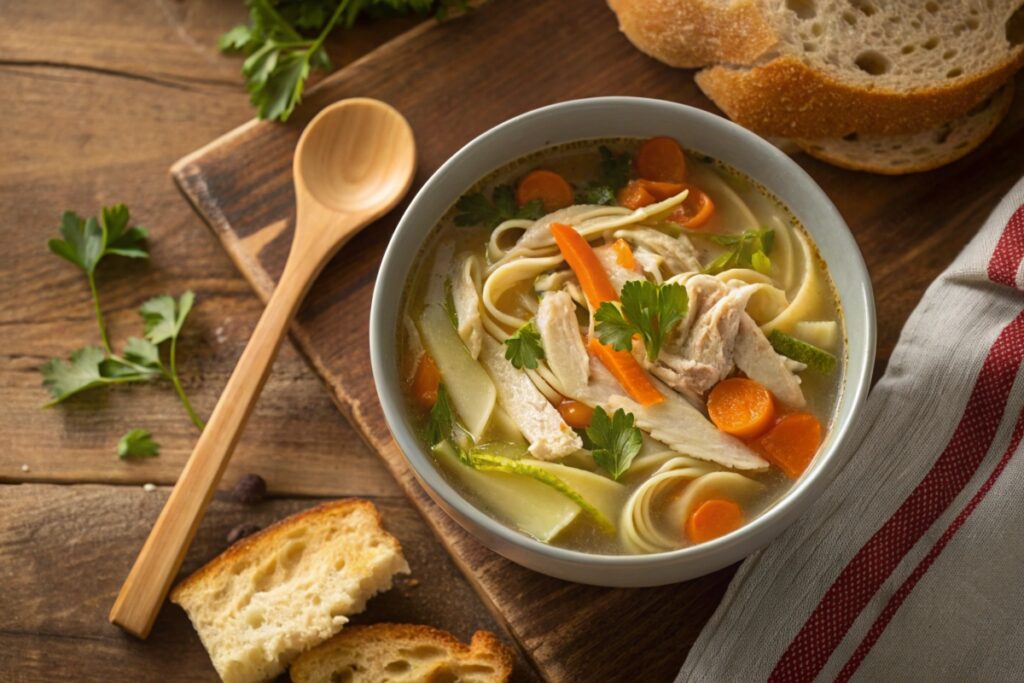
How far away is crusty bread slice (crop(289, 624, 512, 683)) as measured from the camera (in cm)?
312

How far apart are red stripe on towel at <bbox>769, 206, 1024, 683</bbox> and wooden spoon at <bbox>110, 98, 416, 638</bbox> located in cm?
185

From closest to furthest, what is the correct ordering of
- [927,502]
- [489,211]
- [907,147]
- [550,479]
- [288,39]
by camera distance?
[550,479], [927,502], [489,211], [907,147], [288,39]

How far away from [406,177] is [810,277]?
1414 millimetres

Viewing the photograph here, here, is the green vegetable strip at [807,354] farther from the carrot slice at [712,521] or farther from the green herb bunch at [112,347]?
the green herb bunch at [112,347]

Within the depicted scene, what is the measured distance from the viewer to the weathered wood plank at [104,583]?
3311mm

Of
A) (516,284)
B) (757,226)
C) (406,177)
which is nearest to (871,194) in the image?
(757,226)

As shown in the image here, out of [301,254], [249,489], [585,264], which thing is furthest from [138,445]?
[585,264]

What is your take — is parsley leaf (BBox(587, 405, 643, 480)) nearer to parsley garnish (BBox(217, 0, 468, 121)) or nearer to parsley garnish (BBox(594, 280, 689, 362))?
parsley garnish (BBox(594, 280, 689, 362))

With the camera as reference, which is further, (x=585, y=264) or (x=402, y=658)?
(x=402, y=658)

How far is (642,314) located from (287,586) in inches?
56.4

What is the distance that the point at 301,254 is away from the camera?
11.3 ft

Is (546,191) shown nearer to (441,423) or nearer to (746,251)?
(746,251)

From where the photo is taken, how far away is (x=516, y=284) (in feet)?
10.1

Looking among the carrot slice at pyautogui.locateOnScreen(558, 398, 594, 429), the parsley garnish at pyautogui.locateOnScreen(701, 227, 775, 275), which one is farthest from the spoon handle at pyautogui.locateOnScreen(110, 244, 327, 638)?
the parsley garnish at pyautogui.locateOnScreen(701, 227, 775, 275)
